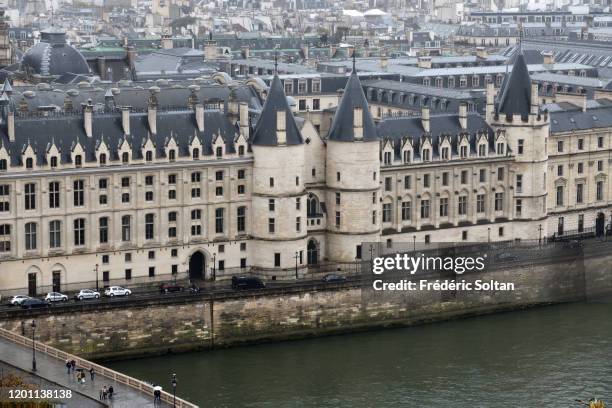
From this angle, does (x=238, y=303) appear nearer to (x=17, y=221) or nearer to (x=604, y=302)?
(x=17, y=221)

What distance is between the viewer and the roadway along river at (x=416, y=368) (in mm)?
90875

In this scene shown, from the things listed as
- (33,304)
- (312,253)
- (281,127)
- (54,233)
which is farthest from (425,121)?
(33,304)

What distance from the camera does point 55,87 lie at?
123 metres

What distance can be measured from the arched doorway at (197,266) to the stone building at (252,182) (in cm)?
8

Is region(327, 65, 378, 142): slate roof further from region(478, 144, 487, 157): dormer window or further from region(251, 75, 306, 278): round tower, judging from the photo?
region(478, 144, 487, 157): dormer window

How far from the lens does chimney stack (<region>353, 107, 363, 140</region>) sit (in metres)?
106

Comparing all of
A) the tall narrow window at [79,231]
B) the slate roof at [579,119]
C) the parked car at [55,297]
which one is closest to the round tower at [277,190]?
the tall narrow window at [79,231]

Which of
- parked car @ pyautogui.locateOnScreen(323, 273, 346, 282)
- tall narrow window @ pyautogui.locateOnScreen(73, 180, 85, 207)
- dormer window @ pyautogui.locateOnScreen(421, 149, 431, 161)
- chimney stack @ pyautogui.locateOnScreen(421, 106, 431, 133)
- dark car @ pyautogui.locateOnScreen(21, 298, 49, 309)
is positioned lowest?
parked car @ pyautogui.locateOnScreen(323, 273, 346, 282)

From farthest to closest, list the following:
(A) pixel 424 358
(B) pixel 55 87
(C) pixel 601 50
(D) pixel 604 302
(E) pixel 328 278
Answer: (C) pixel 601 50
(B) pixel 55 87
(D) pixel 604 302
(E) pixel 328 278
(A) pixel 424 358

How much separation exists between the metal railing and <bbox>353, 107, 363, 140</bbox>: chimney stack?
73.3 feet

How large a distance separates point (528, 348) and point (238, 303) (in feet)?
50.0

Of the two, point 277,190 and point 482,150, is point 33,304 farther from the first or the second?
point 482,150

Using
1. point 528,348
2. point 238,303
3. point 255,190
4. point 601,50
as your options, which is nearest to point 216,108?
point 255,190

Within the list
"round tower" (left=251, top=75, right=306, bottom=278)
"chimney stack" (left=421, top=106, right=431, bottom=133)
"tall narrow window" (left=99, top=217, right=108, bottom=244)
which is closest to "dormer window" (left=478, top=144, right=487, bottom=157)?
"chimney stack" (left=421, top=106, right=431, bottom=133)
